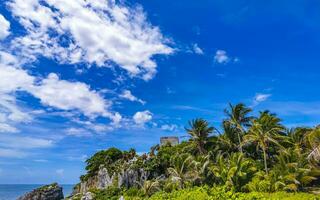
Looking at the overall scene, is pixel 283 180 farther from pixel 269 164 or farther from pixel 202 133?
pixel 202 133

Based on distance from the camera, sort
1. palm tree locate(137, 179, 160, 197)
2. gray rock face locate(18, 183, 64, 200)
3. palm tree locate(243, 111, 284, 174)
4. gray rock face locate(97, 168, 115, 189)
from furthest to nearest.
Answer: gray rock face locate(18, 183, 64, 200) < gray rock face locate(97, 168, 115, 189) < palm tree locate(137, 179, 160, 197) < palm tree locate(243, 111, 284, 174)

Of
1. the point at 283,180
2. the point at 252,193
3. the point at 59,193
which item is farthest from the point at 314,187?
the point at 59,193

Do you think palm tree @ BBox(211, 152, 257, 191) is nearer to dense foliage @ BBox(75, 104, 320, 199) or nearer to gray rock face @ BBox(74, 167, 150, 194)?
dense foliage @ BBox(75, 104, 320, 199)

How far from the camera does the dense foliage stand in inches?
1468

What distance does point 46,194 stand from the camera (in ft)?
211

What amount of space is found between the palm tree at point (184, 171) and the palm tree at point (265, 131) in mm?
7347

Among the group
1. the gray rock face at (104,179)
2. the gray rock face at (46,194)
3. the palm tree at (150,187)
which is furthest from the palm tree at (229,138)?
the gray rock face at (46,194)

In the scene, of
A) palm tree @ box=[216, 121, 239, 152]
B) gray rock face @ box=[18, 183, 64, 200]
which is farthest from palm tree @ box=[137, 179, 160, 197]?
gray rock face @ box=[18, 183, 64, 200]

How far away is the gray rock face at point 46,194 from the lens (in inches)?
2462

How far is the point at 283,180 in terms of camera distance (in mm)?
36938

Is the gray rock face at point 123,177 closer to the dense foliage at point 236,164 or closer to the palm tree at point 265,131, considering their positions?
the dense foliage at point 236,164

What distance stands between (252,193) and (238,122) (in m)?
12.5

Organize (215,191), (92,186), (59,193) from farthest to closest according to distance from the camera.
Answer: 1. (59,193)
2. (92,186)
3. (215,191)

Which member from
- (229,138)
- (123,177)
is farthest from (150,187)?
(229,138)
